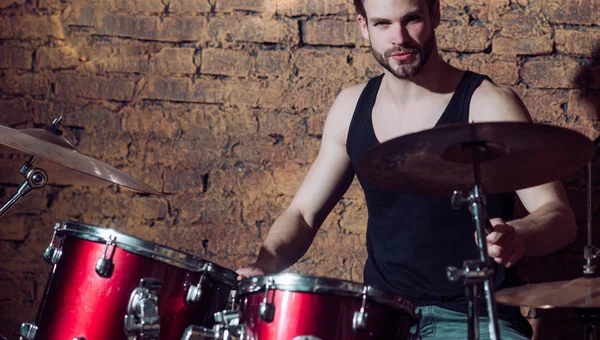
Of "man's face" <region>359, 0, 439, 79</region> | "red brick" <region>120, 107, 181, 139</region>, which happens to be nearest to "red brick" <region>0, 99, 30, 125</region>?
"red brick" <region>120, 107, 181, 139</region>

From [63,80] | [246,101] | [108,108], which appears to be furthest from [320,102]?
[63,80]

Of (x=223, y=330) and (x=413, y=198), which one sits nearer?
(x=223, y=330)

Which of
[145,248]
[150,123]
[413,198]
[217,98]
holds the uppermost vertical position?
[217,98]

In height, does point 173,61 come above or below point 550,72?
below

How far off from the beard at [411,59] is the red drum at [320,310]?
784 mm

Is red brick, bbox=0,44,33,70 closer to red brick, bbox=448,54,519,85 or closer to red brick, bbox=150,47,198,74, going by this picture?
red brick, bbox=150,47,198,74

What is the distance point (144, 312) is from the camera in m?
1.58

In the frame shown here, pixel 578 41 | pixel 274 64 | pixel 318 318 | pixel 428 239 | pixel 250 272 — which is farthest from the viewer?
pixel 274 64

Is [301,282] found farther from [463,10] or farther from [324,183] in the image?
[463,10]

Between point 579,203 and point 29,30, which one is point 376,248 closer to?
point 579,203

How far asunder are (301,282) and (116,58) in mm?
1412

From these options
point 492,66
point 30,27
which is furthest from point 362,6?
point 30,27

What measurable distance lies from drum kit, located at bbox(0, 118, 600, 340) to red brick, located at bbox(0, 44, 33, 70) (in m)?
0.92

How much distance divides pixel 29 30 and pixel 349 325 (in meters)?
1.77
